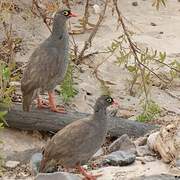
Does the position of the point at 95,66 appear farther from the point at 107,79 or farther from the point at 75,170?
the point at 75,170

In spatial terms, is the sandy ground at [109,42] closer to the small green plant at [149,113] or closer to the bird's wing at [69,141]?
the small green plant at [149,113]

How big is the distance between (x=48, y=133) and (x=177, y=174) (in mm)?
2398

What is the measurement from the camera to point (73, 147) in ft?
23.3

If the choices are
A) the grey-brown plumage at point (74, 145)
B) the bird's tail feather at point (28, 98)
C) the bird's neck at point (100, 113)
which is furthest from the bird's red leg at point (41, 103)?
the grey-brown plumage at point (74, 145)

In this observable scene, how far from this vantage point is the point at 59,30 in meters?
8.98

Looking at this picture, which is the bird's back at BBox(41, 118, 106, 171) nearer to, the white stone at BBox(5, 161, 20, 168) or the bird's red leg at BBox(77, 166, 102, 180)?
the bird's red leg at BBox(77, 166, 102, 180)

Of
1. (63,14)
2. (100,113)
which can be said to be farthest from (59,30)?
(100,113)

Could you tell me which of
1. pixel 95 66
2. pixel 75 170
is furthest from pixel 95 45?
pixel 75 170

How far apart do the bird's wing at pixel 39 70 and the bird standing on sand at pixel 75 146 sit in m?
1.40

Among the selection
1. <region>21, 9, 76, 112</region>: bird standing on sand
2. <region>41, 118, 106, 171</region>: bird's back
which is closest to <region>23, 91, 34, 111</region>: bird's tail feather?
<region>21, 9, 76, 112</region>: bird standing on sand

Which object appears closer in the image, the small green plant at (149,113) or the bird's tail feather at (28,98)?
the bird's tail feather at (28,98)

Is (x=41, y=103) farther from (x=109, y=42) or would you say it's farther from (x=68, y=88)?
(x=109, y=42)

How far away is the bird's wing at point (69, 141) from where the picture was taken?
280 inches

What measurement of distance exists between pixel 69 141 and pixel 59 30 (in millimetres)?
2187
